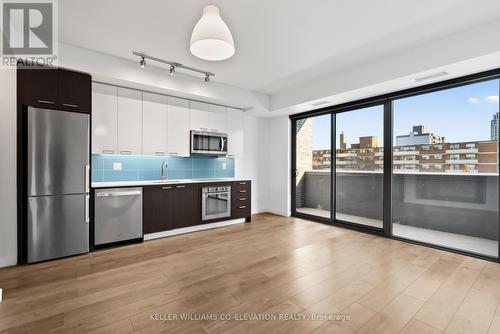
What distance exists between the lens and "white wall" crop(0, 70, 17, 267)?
2832 mm

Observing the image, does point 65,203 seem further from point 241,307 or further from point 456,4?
point 456,4

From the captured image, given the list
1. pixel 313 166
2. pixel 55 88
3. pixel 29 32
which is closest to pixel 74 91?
pixel 55 88

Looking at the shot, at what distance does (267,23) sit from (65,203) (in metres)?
3.32

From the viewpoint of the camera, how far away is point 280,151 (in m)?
5.89

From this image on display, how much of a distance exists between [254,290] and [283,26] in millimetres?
2809

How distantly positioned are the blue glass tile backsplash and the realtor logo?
1.49m

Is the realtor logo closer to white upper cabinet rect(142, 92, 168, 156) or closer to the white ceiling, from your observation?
the white ceiling

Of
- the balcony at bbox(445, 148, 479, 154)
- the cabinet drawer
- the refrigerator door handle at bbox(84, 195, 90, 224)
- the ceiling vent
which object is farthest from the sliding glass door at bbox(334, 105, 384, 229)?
the refrigerator door handle at bbox(84, 195, 90, 224)

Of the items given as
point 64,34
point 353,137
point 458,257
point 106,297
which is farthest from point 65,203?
point 458,257

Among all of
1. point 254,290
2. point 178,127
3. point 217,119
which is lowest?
point 254,290

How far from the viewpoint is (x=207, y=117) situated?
479 centimetres

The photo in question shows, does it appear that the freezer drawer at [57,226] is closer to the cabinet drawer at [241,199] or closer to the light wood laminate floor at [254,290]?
the light wood laminate floor at [254,290]

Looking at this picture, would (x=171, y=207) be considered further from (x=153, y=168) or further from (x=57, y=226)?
(x=57, y=226)

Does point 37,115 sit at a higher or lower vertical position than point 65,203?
higher
